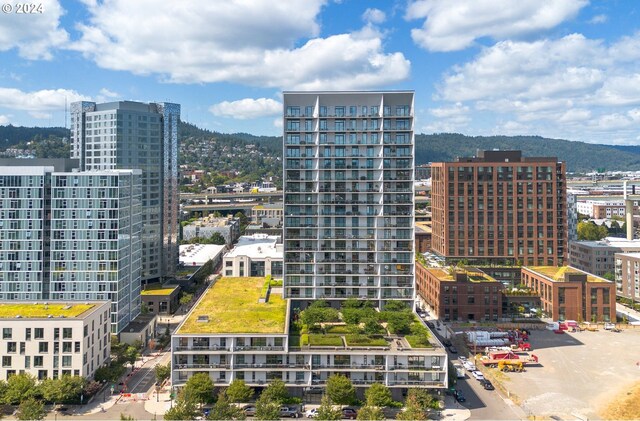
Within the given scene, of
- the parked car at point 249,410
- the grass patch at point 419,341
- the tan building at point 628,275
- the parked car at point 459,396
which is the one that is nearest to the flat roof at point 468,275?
the tan building at point 628,275

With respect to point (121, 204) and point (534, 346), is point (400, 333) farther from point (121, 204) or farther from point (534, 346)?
point (121, 204)

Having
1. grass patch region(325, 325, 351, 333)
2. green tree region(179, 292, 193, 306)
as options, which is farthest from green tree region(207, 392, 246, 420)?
green tree region(179, 292, 193, 306)

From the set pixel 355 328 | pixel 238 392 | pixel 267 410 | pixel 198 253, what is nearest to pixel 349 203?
pixel 355 328

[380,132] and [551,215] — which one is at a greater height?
[380,132]

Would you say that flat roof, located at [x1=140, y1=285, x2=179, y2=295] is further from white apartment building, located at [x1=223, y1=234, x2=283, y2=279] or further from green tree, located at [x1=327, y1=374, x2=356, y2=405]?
green tree, located at [x1=327, y1=374, x2=356, y2=405]

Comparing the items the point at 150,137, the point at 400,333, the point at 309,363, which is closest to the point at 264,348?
the point at 309,363

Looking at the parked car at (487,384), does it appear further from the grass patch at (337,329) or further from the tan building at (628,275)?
the tan building at (628,275)

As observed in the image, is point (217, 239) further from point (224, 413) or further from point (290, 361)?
point (224, 413)

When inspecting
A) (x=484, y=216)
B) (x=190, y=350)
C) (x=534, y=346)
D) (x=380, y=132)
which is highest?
(x=380, y=132)
